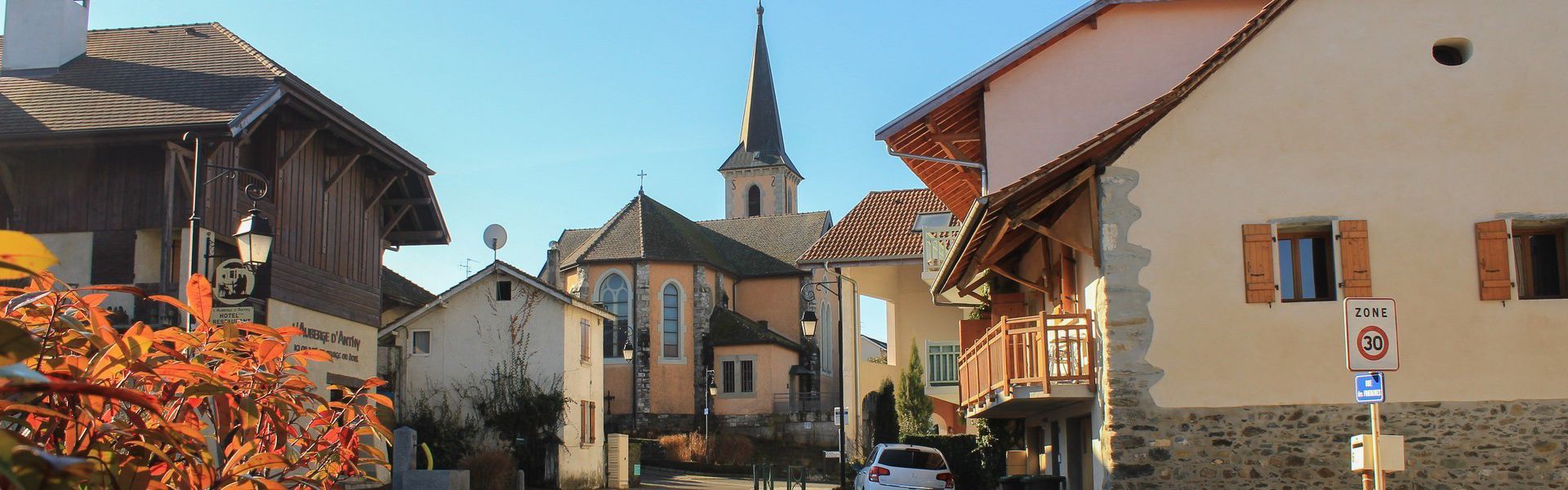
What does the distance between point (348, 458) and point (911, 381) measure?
1159 inches

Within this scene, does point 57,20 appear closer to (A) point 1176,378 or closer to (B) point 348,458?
(A) point 1176,378

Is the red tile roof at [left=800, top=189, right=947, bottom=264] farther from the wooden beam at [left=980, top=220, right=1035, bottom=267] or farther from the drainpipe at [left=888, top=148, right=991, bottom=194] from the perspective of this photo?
the wooden beam at [left=980, top=220, right=1035, bottom=267]

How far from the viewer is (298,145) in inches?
891

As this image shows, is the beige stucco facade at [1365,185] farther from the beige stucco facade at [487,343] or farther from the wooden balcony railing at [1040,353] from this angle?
the beige stucco facade at [487,343]

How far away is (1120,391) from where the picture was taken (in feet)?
48.9

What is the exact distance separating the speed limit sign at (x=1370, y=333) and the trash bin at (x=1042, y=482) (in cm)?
855

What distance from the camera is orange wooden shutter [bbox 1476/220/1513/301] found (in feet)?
47.8

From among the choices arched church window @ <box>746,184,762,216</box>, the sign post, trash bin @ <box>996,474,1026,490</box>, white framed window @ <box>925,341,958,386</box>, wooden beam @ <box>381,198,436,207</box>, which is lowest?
trash bin @ <box>996,474,1026,490</box>

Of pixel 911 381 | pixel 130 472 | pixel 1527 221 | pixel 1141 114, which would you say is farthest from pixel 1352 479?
pixel 911 381

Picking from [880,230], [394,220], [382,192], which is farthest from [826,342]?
[382,192]

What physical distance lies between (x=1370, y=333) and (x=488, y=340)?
31.1 m

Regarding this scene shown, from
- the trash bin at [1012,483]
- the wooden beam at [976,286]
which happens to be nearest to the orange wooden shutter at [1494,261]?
the trash bin at [1012,483]

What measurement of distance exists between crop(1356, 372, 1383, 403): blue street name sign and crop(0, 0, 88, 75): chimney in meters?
20.7

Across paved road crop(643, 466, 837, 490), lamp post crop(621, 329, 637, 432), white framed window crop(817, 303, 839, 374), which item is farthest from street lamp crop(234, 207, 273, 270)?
white framed window crop(817, 303, 839, 374)
